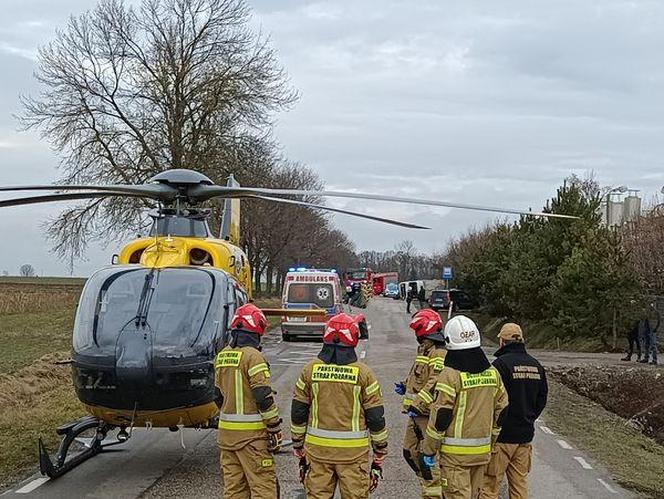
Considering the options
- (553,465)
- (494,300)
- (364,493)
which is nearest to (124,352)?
(364,493)

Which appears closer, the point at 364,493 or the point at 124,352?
the point at 364,493

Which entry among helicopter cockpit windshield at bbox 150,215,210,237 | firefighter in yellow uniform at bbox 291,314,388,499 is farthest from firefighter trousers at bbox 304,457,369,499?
helicopter cockpit windshield at bbox 150,215,210,237

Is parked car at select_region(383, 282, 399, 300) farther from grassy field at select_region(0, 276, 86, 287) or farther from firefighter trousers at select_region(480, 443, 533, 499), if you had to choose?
firefighter trousers at select_region(480, 443, 533, 499)

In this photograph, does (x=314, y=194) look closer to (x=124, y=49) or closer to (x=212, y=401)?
(x=212, y=401)

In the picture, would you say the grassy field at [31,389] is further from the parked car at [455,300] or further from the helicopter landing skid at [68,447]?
the parked car at [455,300]

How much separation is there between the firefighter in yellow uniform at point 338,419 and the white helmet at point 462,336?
75 centimetres

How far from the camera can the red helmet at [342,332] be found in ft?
22.0

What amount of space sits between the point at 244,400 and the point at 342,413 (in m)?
1.18

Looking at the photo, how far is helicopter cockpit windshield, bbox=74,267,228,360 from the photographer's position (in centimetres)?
897

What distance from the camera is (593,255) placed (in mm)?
31016

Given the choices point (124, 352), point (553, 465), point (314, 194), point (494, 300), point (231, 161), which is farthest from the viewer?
point (494, 300)

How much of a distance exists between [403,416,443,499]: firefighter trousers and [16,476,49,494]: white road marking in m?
4.11

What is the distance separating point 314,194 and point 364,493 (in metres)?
3.92

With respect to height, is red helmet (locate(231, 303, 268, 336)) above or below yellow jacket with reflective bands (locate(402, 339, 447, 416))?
above
